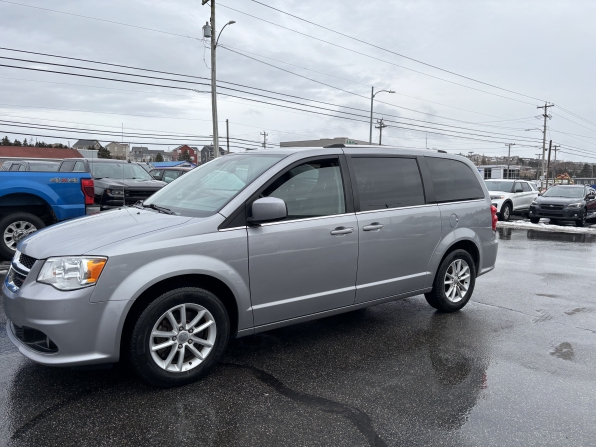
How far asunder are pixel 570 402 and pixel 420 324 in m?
1.84

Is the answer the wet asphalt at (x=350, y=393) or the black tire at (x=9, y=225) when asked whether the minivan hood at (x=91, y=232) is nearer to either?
the wet asphalt at (x=350, y=393)

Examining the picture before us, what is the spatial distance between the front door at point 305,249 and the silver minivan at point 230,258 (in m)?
0.01

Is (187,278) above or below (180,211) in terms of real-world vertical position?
below

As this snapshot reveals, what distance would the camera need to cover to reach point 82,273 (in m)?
3.19

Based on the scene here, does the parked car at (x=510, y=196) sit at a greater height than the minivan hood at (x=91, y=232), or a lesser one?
lesser

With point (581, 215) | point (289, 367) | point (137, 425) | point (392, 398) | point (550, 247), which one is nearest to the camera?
point (137, 425)

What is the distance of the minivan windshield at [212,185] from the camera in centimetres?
396

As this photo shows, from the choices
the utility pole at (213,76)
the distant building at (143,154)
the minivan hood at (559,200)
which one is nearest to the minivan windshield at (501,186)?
the minivan hood at (559,200)

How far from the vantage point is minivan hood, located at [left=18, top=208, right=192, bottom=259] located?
3334 mm

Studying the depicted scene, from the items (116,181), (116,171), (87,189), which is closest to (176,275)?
(87,189)

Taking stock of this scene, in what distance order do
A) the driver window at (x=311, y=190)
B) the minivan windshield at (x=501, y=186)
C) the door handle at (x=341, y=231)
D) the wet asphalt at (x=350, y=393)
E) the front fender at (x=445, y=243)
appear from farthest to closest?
the minivan windshield at (x=501, y=186), the front fender at (x=445, y=243), the door handle at (x=341, y=231), the driver window at (x=311, y=190), the wet asphalt at (x=350, y=393)

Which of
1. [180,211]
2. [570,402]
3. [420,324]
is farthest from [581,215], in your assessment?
[180,211]

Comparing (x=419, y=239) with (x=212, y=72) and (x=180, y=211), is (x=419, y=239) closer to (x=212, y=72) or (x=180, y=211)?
(x=180, y=211)

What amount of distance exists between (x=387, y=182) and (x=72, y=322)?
3079 mm
